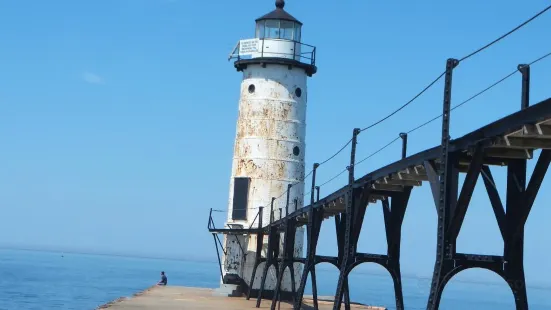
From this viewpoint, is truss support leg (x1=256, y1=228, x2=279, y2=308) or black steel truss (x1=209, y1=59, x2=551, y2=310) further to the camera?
truss support leg (x1=256, y1=228, x2=279, y2=308)

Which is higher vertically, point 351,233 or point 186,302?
point 351,233

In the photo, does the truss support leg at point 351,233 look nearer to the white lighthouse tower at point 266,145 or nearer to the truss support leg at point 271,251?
the truss support leg at point 271,251

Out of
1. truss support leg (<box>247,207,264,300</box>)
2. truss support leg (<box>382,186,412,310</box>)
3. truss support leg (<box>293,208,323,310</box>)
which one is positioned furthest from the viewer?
truss support leg (<box>247,207,264,300</box>)

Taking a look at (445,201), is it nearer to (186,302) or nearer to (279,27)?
(186,302)

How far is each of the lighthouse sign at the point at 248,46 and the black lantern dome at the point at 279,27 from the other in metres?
0.55

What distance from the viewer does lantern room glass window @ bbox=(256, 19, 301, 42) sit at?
39.8m

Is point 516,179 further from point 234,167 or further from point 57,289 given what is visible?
point 57,289

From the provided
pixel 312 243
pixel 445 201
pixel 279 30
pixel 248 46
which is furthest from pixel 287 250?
pixel 445 201

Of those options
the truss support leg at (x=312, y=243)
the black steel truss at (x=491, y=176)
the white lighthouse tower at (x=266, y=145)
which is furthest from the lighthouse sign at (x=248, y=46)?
the black steel truss at (x=491, y=176)

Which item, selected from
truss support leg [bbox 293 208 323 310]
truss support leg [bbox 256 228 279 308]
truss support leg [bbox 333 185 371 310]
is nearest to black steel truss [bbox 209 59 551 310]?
truss support leg [bbox 333 185 371 310]

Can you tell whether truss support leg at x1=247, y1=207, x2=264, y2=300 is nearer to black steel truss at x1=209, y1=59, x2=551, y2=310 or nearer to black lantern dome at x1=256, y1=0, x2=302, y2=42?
black lantern dome at x1=256, y1=0, x2=302, y2=42

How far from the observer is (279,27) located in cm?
3997

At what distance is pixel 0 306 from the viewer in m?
52.1

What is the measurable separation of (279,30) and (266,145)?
5221mm
